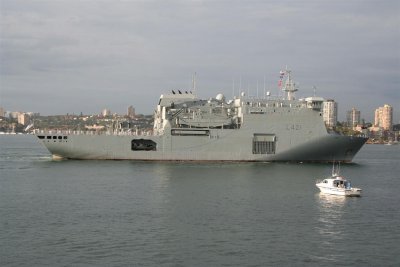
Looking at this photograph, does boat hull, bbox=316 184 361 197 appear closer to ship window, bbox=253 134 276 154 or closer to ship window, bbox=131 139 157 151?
ship window, bbox=253 134 276 154

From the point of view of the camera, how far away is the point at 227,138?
51.7 m

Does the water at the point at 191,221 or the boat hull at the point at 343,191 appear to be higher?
the boat hull at the point at 343,191

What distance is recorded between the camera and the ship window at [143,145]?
52731 millimetres

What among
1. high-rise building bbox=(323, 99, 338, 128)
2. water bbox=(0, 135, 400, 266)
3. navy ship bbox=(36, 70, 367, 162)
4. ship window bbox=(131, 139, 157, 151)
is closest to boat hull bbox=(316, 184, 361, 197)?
water bbox=(0, 135, 400, 266)

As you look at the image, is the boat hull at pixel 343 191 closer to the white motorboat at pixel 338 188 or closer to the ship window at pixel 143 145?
the white motorboat at pixel 338 188

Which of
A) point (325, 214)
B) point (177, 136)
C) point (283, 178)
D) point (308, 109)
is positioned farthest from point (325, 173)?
point (325, 214)

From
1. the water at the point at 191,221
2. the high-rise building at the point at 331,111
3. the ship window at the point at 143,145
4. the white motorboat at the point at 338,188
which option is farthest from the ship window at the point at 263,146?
the high-rise building at the point at 331,111

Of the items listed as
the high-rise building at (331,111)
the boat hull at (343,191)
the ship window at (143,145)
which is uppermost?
the high-rise building at (331,111)

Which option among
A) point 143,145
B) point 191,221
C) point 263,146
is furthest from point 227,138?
point 191,221

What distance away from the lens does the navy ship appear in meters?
51.5

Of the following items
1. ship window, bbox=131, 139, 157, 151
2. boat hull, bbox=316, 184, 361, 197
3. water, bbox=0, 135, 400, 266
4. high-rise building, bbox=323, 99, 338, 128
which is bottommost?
water, bbox=0, 135, 400, 266

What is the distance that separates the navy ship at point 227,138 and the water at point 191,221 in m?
11.2

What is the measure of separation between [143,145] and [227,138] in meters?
8.57

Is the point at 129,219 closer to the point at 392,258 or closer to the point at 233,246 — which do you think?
the point at 233,246
